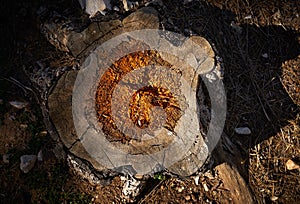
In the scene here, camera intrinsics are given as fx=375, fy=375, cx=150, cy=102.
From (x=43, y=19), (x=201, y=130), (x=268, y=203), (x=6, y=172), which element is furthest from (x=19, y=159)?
(x=268, y=203)

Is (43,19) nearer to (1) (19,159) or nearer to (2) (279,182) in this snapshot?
(1) (19,159)

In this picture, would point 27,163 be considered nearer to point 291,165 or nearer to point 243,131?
point 243,131

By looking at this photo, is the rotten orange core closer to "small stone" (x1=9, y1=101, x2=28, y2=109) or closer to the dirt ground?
the dirt ground

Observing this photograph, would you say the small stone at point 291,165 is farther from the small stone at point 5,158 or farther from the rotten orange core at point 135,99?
the small stone at point 5,158

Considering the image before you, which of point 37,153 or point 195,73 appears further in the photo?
point 37,153

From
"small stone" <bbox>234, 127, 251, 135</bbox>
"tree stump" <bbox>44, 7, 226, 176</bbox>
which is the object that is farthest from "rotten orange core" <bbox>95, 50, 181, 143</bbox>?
"small stone" <bbox>234, 127, 251, 135</bbox>

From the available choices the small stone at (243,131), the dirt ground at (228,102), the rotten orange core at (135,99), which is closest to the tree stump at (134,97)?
the rotten orange core at (135,99)

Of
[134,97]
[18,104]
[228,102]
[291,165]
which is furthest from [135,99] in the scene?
[291,165]
